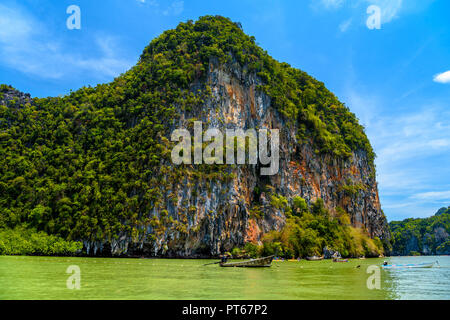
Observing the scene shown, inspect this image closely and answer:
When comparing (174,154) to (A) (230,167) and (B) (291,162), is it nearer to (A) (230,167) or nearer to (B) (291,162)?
(A) (230,167)

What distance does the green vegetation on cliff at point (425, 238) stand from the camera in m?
95.4

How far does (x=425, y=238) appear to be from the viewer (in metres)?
98.1

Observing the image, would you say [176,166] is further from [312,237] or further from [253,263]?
[253,263]

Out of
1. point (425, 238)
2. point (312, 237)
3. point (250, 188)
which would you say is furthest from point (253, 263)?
point (425, 238)

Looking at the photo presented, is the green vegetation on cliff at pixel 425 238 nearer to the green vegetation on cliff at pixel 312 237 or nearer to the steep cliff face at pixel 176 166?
the steep cliff face at pixel 176 166

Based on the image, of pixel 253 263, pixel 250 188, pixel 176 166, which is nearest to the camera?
pixel 253 263

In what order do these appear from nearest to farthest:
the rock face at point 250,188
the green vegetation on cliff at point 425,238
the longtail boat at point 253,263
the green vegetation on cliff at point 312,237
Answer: the longtail boat at point 253,263 → the rock face at point 250,188 → the green vegetation on cliff at point 312,237 → the green vegetation on cliff at point 425,238

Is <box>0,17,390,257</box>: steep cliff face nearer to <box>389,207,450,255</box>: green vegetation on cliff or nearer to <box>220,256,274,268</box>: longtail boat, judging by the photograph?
<box>220,256,274,268</box>: longtail boat

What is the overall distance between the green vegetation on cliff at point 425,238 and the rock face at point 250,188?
33.0 meters

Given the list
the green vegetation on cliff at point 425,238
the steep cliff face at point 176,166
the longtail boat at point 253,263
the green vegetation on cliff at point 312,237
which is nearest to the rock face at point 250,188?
the steep cliff face at point 176,166

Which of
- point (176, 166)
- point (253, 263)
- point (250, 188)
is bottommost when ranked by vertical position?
point (253, 263)

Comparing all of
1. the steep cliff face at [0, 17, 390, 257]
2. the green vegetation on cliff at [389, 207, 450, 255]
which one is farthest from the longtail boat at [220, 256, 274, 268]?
the green vegetation on cliff at [389, 207, 450, 255]

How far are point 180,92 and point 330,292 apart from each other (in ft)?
144

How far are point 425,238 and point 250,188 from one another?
7520 cm
